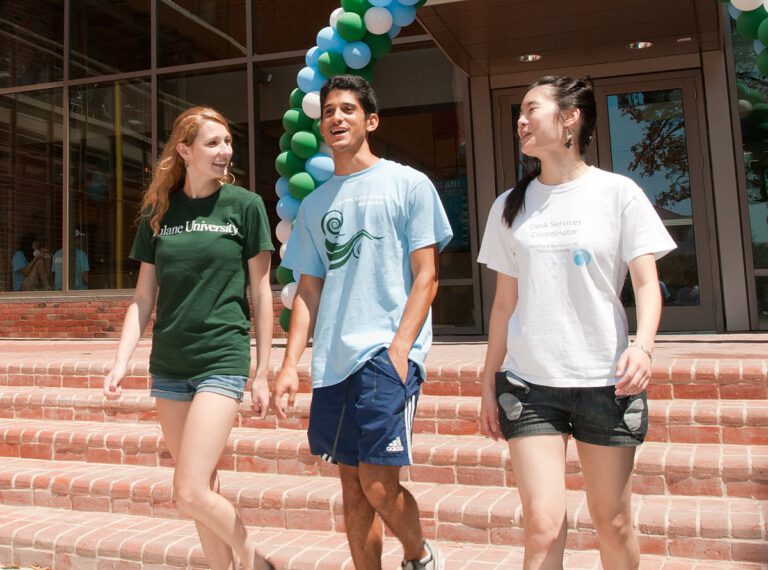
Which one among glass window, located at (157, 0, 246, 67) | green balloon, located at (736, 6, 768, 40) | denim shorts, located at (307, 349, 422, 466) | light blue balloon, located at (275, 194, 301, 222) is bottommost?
denim shorts, located at (307, 349, 422, 466)

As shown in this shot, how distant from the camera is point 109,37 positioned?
36.4 feet

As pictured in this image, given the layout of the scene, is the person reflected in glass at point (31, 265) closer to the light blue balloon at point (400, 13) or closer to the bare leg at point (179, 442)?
the light blue balloon at point (400, 13)

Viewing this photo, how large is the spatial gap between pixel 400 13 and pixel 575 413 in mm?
4894

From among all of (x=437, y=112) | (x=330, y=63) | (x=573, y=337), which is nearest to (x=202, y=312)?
(x=573, y=337)

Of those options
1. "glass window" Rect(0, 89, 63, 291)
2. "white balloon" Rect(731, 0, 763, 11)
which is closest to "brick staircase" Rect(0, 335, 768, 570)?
"white balloon" Rect(731, 0, 763, 11)

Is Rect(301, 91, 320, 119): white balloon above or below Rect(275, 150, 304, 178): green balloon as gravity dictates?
above

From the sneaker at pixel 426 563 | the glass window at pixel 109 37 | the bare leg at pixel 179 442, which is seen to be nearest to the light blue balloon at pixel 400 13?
the bare leg at pixel 179 442

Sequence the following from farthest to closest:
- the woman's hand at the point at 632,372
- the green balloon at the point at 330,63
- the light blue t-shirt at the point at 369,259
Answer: the green balloon at the point at 330,63, the light blue t-shirt at the point at 369,259, the woman's hand at the point at 632,372

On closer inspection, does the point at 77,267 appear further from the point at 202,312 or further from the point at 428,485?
the point at 202,312

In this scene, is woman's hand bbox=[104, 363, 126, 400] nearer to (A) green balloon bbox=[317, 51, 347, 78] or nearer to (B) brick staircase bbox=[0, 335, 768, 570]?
(B) brick staircase bbox=[0, 335, 768, 570]

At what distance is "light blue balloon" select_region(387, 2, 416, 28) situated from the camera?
6320 mm

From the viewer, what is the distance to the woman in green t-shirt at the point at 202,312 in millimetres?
2715

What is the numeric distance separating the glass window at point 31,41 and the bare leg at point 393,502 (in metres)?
10.6

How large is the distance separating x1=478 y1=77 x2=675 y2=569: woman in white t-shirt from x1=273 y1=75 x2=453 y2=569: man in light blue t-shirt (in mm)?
371
